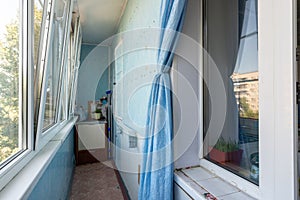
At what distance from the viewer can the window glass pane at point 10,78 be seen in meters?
0.76

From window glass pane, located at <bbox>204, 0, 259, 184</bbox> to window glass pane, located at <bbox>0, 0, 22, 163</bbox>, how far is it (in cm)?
106

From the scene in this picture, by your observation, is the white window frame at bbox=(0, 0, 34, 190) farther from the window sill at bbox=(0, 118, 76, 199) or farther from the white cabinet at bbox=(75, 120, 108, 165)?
the white cabinet at bbox=(75, 120, 108, 165)

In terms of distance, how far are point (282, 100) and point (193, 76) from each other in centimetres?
68

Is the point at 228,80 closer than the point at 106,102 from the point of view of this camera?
Yes

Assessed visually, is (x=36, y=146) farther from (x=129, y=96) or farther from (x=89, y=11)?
(x=89, y=11)

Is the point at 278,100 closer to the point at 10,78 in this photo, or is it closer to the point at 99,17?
the point at 10,78

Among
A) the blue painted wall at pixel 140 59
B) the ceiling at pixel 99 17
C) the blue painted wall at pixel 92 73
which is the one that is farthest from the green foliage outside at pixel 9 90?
the blue painted wall at pixel 92 73

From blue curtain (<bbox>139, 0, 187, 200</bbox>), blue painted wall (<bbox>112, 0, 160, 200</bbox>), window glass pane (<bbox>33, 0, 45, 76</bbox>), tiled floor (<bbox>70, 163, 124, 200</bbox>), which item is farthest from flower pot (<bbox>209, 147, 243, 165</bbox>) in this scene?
tiled floor (<bbox>70, 163, 124, 200</bbox>)

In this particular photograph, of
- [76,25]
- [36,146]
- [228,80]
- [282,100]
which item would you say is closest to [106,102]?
[76,25]

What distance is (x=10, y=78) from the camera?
2.79ft

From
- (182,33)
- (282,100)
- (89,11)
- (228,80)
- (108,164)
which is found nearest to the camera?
(282,100)

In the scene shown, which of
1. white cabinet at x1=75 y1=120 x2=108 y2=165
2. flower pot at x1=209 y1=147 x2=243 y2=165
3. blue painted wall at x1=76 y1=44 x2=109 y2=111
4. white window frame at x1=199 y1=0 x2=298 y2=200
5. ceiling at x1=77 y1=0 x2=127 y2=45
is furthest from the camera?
blue painted wall at x1=76 y1=44 x2=109 y2=111

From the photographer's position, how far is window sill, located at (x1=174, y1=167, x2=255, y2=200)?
90 centimetres

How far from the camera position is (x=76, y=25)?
306 centimetres
